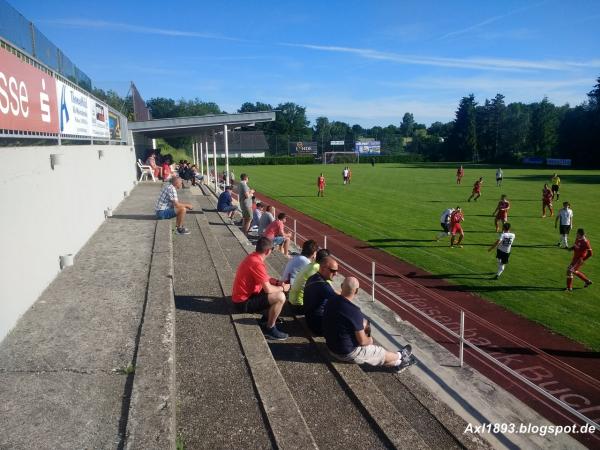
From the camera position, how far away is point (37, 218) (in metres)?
6.50

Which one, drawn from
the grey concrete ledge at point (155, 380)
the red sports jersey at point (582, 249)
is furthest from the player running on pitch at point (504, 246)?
the grey concrete ledge at point (155, 380)

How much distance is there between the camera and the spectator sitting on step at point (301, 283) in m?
6.68

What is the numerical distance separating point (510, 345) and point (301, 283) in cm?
430

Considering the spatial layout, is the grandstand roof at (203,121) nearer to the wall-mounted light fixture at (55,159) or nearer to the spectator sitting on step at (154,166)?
the spectator sitting on step at (154,166)

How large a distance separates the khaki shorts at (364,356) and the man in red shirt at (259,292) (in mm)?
1005

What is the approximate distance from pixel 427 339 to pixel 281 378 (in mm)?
3423

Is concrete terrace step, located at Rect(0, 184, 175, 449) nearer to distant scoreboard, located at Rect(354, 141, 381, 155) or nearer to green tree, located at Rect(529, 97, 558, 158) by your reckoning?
green tree, located at Rect(529, 97, 558, 158)

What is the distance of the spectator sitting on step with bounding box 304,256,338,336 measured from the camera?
607 cm

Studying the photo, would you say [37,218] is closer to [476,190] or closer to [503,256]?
[503,256]

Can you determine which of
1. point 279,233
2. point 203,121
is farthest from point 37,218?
point 203,121

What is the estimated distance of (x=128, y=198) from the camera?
17922 millimetres

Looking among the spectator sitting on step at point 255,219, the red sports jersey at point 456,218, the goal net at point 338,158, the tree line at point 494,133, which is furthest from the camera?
the goal net at point 338,158

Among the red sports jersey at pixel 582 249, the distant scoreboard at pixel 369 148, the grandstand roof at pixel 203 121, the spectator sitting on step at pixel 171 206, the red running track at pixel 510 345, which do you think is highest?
the distant scoreboard at pixel 369 148

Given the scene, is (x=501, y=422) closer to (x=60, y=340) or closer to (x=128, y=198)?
(x=60, y=340)
